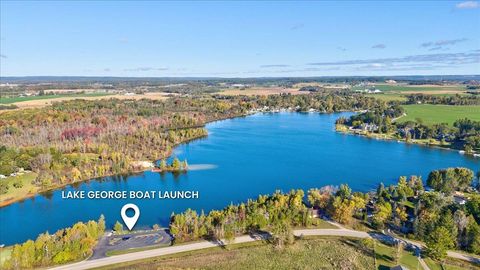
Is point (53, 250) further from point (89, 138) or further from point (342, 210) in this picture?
point (89, 138)

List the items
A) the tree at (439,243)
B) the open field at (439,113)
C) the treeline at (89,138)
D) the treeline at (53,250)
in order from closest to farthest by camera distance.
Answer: the treeline at (53,250)
the tree at (439,243)
the treeline at (89,138)
the open field at (439,113)

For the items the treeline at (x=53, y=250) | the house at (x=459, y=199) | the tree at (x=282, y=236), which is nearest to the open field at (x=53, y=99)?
the treeline at (x=53, y=250)

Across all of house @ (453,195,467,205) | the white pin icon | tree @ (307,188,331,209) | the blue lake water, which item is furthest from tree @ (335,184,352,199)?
the white pin icon

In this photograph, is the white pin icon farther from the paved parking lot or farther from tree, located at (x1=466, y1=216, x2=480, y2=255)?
tree, located at (x1=466, y1=216, x2=480, y2=255)

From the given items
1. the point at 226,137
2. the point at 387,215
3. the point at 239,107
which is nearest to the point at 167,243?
the point at 387,215

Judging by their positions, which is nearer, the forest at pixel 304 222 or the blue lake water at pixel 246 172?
the forest at pixel 304 222

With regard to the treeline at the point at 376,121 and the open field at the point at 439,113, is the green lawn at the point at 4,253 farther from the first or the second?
the open field at the point at 439,113
